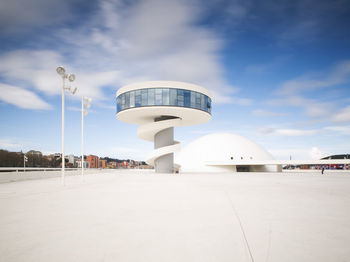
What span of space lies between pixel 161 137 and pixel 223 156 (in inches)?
972

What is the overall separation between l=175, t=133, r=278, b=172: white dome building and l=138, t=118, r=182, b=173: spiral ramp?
67.2ft

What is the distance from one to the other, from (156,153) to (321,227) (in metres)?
31.1

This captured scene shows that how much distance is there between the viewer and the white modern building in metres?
36.0

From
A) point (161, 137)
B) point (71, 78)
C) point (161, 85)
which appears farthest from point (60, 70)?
point (161, 137)

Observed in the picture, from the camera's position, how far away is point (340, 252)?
4.04 meters

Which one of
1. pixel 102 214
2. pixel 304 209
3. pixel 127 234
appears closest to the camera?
pixel 127 234

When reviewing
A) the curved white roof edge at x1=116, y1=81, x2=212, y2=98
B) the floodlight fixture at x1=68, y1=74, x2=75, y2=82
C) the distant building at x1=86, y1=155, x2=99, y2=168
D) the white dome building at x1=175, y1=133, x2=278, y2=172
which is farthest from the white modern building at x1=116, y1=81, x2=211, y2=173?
the distant building at x1=86, y1=155, x2=99, y2=168

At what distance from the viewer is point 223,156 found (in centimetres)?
5859

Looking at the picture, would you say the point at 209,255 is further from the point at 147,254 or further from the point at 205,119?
the point at 205,119

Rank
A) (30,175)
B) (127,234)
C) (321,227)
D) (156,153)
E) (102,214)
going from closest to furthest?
1. (127,234)
2. (321,227)
3. (102,214)
4. (30,175)
5. (156,153)


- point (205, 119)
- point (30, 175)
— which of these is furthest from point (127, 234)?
point (205, 119)

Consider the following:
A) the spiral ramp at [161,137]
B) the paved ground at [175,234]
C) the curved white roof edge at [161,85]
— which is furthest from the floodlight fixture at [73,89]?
the spiral ramp at [161,137]

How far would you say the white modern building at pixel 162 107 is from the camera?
36.0 metres

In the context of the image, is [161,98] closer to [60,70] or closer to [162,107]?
[162,107]
